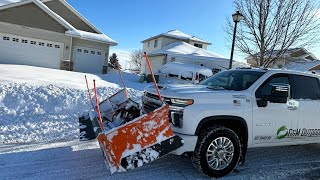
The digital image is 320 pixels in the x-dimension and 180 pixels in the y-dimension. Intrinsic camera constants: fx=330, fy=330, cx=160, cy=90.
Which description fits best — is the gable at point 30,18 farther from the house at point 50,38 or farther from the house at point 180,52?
the house at point 180,52

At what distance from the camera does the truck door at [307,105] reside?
6.09 metres

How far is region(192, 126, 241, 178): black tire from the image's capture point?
496 cm

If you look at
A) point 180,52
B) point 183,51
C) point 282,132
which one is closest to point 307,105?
point 282,132

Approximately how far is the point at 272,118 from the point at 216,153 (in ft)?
4.06

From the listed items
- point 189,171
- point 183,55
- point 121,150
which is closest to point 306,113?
point 189,171

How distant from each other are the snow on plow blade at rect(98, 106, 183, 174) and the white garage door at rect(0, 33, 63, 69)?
19708 millimetres

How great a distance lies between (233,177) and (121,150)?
204 centimetres

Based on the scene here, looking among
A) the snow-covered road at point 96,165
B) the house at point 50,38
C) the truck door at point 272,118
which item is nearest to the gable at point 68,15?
the house at point 50,38

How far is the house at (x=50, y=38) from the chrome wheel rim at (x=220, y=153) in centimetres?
1993

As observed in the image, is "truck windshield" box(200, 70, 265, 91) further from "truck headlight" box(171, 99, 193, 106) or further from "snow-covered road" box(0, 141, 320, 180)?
"snow-covered road" box(0, 141, 320, 180)

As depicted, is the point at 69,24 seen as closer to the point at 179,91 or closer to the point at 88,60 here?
the point at 88,60

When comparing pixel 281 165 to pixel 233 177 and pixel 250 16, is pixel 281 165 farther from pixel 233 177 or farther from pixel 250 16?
pixel 250 16

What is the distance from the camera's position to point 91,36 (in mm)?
24656

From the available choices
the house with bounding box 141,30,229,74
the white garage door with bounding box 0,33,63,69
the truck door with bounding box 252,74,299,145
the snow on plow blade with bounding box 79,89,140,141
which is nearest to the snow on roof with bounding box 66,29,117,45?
the white garage door with bounding box 0,33,63,69
